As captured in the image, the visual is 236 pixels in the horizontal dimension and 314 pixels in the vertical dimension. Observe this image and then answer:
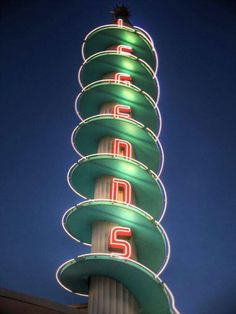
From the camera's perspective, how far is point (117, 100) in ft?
135

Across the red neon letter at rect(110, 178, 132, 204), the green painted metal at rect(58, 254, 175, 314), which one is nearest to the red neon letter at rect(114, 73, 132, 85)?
the red neon letter at rect(110, 178, 132, 204)

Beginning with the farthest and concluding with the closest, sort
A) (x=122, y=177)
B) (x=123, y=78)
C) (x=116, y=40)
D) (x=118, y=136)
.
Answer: (x=116, y=40) < (x=123, y=78) < (x=118, y=136) < (x=122, y=177)

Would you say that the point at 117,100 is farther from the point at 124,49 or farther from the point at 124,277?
the point at 124,277

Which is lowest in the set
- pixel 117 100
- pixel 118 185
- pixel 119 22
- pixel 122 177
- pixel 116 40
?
pixel 118 185

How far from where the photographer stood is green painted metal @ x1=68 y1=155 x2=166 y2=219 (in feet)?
109

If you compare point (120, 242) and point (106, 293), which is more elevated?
point (120, 242)

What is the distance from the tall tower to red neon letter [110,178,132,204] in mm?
65

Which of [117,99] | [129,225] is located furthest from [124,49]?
[129,225]

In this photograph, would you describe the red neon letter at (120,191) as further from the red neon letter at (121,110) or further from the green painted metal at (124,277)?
the red neon letter at (121,110)

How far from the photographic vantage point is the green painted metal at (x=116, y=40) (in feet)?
153

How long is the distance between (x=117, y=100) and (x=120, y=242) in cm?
1577

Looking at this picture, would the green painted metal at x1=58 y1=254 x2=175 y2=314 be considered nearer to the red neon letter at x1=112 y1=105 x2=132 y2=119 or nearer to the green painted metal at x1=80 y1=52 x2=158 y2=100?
the red neon letter at x1=112 y1=105 x2=132 y2=119

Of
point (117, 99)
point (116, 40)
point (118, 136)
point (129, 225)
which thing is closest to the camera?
point (129, 225)

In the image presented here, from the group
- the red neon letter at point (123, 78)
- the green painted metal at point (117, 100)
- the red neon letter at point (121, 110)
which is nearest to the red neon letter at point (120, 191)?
the red neon letter at point (121, 110)
